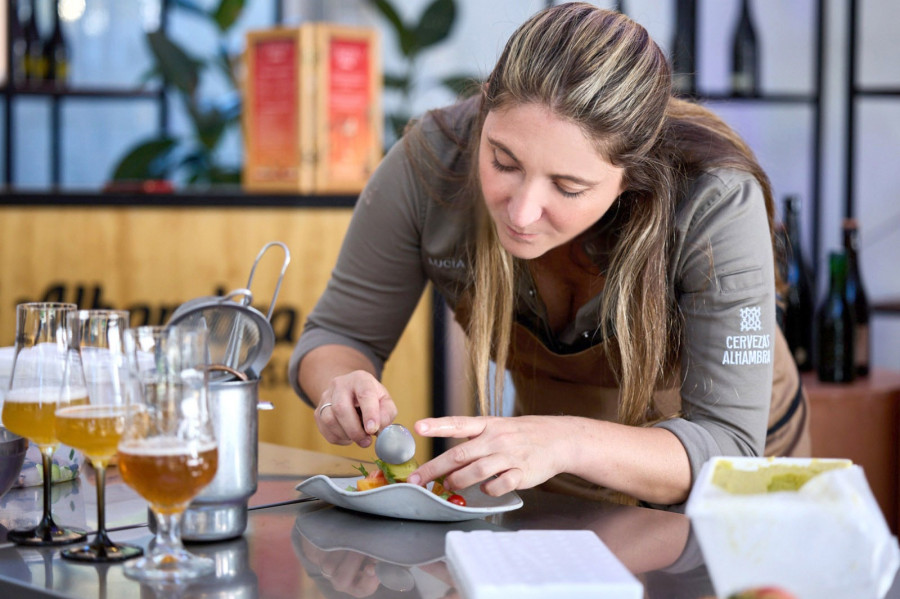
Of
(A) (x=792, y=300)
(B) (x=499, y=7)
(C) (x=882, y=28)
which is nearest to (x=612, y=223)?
(A) (x=792, y=300)

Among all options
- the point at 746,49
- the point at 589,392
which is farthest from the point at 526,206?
the point at 746,49

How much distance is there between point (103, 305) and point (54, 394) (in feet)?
6.41

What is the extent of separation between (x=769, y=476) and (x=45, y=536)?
677 millimetres

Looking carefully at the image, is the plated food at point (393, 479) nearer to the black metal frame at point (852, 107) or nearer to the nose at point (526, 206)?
the nose at point (526, 206)

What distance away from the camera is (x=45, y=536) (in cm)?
100

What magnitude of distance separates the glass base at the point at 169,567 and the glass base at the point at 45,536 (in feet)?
0.39

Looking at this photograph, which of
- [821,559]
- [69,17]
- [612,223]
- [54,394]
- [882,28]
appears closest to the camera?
[821,559]

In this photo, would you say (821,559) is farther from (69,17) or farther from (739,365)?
(69,17)

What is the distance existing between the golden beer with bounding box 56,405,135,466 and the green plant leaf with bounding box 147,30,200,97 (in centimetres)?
293

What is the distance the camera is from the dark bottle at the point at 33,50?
383cm

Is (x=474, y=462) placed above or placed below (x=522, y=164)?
below

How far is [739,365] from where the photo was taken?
Answer: 1.34m

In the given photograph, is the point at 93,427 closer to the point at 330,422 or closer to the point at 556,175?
the point at 330,422

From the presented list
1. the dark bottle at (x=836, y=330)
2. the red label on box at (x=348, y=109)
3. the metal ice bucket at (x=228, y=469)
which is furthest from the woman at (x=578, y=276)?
the red label on box at (x=348, y=109)
